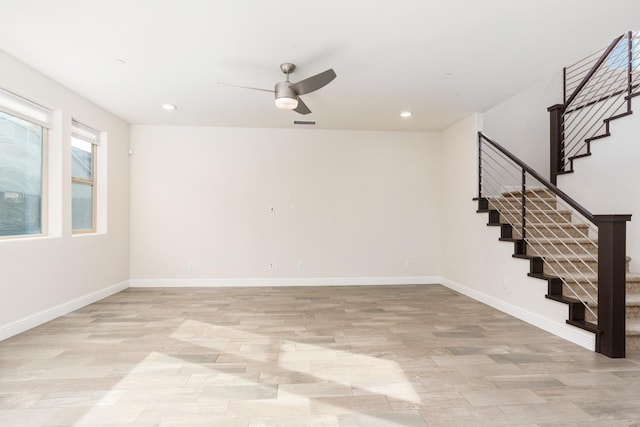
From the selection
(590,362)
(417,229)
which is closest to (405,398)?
(590,362)

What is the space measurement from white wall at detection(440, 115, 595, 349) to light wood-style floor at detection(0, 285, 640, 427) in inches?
8.2

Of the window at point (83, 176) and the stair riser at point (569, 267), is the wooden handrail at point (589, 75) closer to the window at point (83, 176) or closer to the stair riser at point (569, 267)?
the stair riser at point (569, 267)

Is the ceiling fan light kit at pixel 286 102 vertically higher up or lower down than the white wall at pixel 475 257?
higher up

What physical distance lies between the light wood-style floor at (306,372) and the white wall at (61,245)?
0.27 meters

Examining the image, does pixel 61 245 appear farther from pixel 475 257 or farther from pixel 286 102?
pixel 475 257

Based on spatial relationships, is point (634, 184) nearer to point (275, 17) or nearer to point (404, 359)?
point (404, 359)

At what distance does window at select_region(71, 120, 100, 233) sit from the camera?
4270 millimetres

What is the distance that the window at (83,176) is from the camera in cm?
427

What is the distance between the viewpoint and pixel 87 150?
15.1ft

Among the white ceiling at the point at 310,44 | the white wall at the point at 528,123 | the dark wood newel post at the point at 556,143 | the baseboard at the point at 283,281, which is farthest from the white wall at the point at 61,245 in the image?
the dark wood newel post at the point at 556,143

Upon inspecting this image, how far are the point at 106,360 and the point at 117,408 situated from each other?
2.68 feet

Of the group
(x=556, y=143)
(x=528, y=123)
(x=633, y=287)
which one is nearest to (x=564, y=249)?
(x=633, y=287)

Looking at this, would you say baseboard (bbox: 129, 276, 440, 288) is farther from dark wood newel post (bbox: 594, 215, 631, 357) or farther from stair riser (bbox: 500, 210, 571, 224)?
dark wood newel post (bbox: 594, 215, 631, 357)

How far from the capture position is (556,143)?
15.3ft
